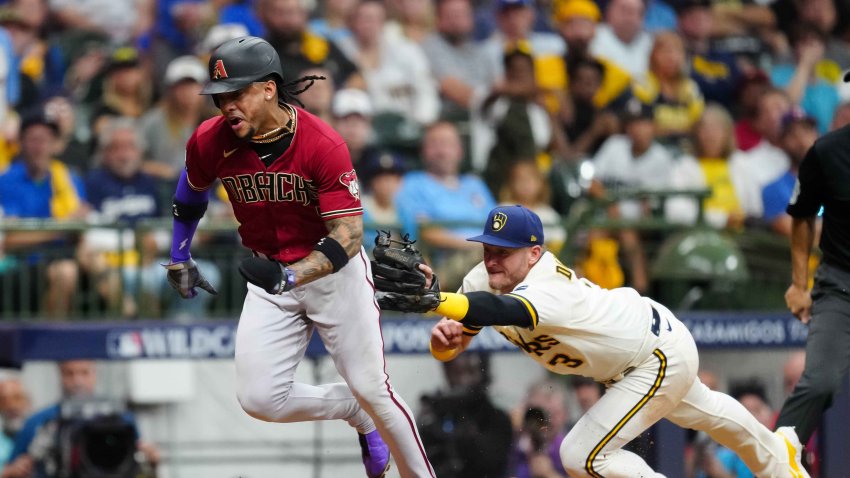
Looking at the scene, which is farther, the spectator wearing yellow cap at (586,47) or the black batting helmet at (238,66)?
the spectator wearing yellow cap at (586,47)

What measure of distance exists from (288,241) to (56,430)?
10.5 feet

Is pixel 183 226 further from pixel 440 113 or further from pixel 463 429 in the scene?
pixel 440 113

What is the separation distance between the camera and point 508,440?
878 centimetres

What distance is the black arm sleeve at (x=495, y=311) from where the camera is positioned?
548 cm

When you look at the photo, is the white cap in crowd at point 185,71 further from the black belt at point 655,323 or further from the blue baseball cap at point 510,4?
the black belt at point 655,323

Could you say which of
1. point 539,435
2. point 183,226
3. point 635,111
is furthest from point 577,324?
point 635,111

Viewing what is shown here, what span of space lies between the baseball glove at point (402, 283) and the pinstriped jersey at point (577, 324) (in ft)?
1.42

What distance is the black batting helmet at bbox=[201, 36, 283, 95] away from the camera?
5.72m

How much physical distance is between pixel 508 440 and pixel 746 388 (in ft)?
5.56

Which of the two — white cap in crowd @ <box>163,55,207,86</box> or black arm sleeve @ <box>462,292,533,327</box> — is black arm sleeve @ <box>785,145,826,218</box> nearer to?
black arm sleeve @ <box>462,292,533,327</box>

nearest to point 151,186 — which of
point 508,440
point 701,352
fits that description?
point 508,440

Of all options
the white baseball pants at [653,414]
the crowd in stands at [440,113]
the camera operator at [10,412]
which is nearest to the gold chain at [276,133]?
the white baseball pants at [653,414]

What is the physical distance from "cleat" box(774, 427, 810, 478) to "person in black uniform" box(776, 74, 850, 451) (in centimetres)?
4

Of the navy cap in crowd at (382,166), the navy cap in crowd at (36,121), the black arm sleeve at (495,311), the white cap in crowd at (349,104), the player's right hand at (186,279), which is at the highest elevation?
the white cap in crowd at (349,104)
